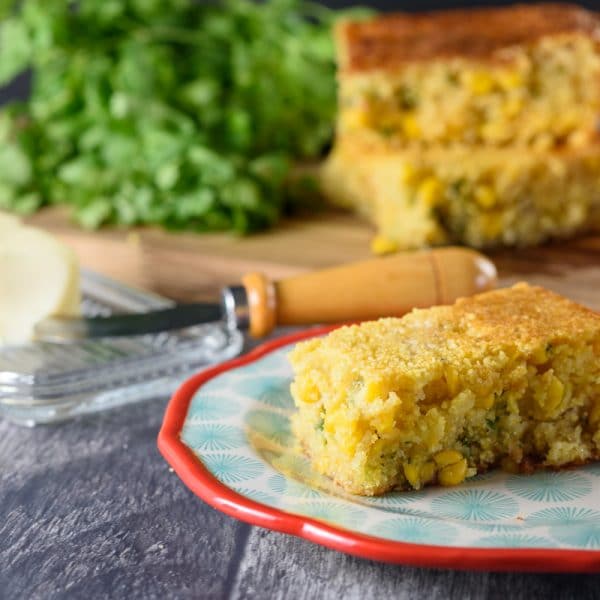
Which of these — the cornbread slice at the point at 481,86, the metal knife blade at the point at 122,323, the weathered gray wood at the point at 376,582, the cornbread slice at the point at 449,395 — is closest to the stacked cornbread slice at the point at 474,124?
the cornbread slice at the point at 481,86

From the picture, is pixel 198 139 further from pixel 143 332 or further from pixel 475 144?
pixel 143 332

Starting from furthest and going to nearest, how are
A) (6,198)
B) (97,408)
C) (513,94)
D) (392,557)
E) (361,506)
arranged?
(6,198)
(513,94)
(97,408)
(361,506)
(392,557)

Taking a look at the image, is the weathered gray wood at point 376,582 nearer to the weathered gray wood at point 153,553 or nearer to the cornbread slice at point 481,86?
the weathered gray wood at point 153,553

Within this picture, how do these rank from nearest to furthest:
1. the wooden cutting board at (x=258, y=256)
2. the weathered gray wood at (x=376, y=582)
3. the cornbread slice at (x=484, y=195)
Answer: the weathered gray wood at (x=376, y=582) < the wooden cutting board at (x=258, y=256) < the cornbread slice at (x=484, y=195)

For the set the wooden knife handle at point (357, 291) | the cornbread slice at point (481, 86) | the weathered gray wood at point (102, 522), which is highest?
the cornbread slice at point (481, 86)

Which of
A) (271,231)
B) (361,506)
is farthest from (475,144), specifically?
(361,506)

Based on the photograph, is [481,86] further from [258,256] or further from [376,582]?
[376,582]

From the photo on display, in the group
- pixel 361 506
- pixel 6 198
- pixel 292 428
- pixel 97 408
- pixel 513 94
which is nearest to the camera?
pixel 361 506
